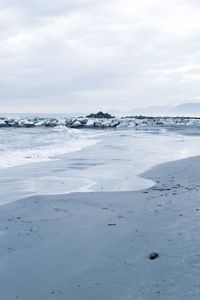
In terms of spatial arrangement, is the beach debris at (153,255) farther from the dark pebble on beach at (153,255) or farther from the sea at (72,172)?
the sea at (72,172)

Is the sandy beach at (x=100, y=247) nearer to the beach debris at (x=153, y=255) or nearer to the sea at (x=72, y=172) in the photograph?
the beach debris at (x=153, y=255)

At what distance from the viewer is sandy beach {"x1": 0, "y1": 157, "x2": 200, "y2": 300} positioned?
5434 mm

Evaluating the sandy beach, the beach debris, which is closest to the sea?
the sandy beach

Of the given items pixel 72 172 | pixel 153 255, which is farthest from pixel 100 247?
pixel 72 172

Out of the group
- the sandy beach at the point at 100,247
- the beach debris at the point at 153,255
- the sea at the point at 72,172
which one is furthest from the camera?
the sea at the point at 72,172

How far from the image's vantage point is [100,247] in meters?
6.92

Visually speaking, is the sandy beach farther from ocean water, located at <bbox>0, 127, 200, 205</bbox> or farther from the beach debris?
ocean water, located at <bbox>0, 127, 200, 205</bbox>

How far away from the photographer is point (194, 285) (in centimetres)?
530

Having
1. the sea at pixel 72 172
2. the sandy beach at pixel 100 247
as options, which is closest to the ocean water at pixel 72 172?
the sea at pixel 72 172

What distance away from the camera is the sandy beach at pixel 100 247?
543 cm

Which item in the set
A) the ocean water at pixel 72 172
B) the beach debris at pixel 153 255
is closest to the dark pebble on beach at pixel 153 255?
the beach debris at pixel 153 255

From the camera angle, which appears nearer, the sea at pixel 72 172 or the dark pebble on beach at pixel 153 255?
the dark pebble on beach at pixel 153 255

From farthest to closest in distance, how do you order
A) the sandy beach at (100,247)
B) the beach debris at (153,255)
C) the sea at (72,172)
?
the sea at (72,172)
the beach debris at (153,255)
the sandy beach at (100,247)

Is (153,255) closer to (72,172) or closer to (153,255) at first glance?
(153,255)
